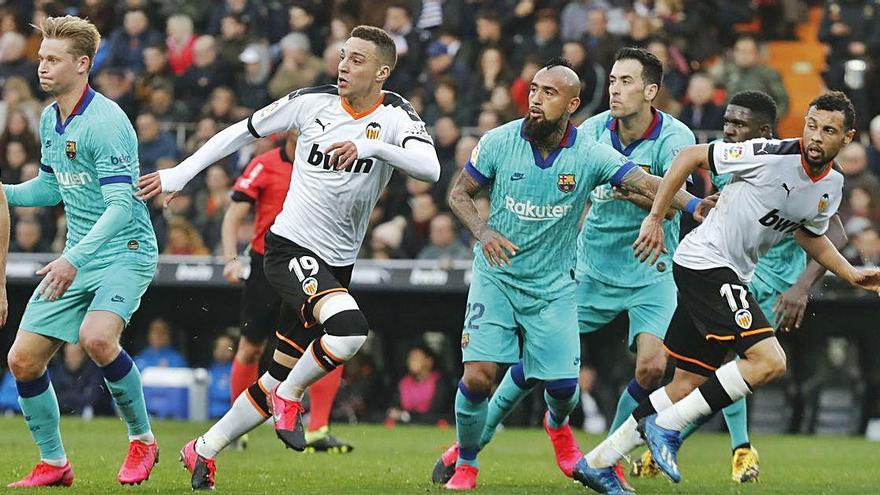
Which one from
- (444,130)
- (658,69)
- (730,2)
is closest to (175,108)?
(444,130)

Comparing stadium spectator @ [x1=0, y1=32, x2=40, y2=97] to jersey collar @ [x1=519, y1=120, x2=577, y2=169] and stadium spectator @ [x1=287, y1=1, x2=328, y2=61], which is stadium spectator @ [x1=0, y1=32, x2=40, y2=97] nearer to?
stadium spectator @ [x1=287, y1=1, x2=328, y2=61]

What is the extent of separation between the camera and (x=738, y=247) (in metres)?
8.74

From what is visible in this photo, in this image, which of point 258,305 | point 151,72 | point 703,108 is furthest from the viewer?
point 151,72

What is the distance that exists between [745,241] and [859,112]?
9.16 metres

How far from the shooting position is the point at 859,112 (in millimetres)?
17297

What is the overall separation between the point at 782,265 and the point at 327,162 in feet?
12.4

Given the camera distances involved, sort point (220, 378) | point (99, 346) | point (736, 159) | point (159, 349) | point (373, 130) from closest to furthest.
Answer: point (736, 159) < point (99, 346) < point (373, 130) < point (220, 378) < point (159, 349)

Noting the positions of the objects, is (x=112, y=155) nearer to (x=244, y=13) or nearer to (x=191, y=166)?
(x=191, y=166)

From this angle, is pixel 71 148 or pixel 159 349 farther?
pixel 159 349

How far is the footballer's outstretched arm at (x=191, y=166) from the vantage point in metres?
8.33

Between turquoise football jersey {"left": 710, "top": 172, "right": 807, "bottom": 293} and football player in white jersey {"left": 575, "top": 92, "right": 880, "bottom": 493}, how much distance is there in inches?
84.0

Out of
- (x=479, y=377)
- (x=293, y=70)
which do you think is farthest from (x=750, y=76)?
(x=479, y=377)

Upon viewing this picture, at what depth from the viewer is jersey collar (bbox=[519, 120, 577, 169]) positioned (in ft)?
29.4

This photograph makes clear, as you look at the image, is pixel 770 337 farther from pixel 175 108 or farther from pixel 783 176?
pixel 175 108
